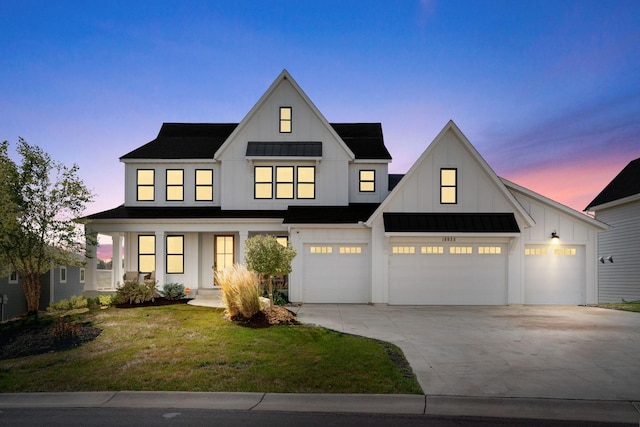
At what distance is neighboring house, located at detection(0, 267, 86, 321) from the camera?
2427 centimetres

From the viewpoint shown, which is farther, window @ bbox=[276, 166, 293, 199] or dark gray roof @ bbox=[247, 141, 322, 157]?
window @ bbox=[276, 166, 293, 199]

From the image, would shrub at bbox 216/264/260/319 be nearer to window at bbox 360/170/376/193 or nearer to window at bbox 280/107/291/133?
window at bbox 280/107/291/133

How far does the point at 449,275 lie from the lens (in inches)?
805

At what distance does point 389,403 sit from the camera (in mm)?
7871

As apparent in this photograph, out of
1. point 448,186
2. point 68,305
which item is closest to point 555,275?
point 448,186

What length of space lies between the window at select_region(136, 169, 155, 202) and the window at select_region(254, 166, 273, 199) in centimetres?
545

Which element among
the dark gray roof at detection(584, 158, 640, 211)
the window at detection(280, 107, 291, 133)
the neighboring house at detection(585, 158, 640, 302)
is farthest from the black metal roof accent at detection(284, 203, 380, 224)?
the dark gray roof at detection(584, 158, 640, 211)

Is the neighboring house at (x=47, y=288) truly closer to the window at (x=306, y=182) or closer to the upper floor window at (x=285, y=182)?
the upper floor window at (x=285, y=182)

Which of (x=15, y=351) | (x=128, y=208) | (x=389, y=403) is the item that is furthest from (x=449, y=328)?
(x=128, y=208)

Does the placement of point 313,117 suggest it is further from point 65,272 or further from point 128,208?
point 65,272

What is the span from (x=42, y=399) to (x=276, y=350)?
4649mm

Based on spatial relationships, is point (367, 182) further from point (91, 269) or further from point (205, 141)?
point (91, 269)

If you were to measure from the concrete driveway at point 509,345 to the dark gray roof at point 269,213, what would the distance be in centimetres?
403

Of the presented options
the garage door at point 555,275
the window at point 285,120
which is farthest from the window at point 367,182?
the garage door at point 555,275
